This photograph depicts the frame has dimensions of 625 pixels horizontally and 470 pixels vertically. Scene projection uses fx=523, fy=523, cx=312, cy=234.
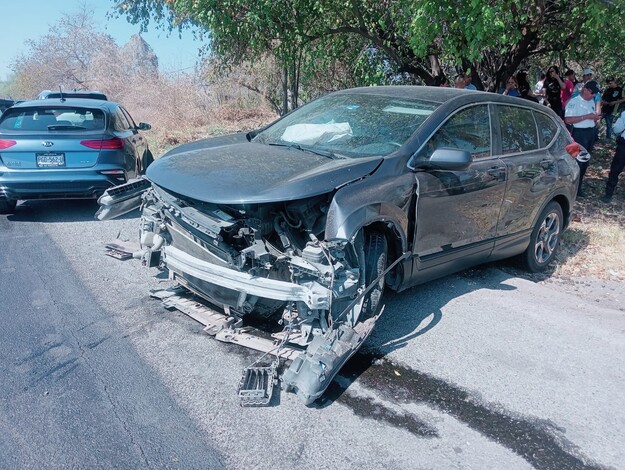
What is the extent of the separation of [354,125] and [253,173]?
4.12ft

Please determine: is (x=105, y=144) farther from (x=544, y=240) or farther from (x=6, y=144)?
(x=544, y=240)

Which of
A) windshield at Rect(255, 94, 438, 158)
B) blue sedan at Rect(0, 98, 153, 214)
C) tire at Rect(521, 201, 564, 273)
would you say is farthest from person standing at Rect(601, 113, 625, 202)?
blue sedan at Rect(0, 98, 153, 214)

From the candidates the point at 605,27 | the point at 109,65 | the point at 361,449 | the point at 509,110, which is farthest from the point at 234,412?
the point at 109,65

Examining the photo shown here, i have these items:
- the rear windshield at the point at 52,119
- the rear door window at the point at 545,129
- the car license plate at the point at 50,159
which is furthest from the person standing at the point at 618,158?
the car license plate at the point at 50,159

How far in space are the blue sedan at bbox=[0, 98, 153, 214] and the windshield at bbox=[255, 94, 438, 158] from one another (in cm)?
278

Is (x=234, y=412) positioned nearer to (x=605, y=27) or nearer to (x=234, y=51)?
(x=605, y=27)

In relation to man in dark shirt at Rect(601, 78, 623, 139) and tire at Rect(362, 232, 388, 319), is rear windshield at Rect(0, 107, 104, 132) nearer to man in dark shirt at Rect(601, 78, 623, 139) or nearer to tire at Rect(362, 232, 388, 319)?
tire at Rect(362, 232, 388, 319)

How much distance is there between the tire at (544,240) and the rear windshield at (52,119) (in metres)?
5.66

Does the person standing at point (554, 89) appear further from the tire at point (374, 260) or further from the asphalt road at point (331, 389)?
the tire at point (374, 260)

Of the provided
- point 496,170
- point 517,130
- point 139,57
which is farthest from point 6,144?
point 139,57

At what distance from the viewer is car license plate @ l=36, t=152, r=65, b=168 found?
6.72 m

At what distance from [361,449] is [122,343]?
1.99 metres

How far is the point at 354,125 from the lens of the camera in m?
4.56

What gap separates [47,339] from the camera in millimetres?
3896
